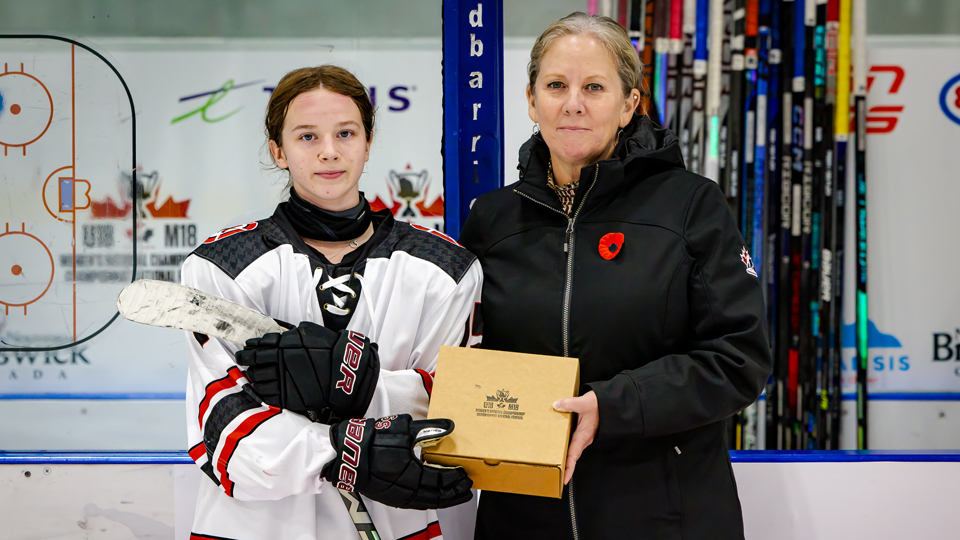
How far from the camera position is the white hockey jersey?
1.11 meters

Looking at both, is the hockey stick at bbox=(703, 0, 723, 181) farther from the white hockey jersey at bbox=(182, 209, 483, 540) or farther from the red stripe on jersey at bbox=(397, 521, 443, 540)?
the red stripe on jersey at bbox=(397, 521, 443, 540)

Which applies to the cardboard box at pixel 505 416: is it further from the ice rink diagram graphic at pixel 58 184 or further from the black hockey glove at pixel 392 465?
the ice rink diagram graphic at pixel 58 184

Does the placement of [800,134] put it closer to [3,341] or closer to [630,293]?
[630,293]

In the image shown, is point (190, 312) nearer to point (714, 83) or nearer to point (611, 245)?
point (611, 245)

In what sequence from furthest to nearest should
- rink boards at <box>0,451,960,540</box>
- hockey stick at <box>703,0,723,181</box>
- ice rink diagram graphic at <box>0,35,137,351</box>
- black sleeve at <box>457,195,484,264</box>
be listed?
ice rink diagram graphic at <box>0,35,137,351</box>, hockey stick at <box>703,0,723,181</box>, rink boards at <box>0,451,960,540</box>, black sleeve at <box>457,195,484,264</box>

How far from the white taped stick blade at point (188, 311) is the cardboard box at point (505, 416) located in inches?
13.5

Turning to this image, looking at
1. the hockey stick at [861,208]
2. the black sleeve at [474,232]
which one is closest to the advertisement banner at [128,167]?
the black sleeve at [474,232]

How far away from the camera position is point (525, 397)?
3.68 ft

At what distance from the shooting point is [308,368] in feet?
3.66

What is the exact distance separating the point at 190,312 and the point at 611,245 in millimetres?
772

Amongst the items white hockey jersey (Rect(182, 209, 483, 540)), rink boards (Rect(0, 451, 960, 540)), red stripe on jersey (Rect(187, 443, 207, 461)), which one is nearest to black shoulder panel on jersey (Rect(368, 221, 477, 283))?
white hockey jersey (Rect(182, 209, 483, 540))

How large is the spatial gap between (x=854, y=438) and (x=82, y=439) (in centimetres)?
334

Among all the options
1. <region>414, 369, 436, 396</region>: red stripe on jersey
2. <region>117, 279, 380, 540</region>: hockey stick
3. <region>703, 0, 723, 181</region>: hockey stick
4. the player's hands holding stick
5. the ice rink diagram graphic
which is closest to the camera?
<region>117, 279, 380, 540</region>: hockey stick

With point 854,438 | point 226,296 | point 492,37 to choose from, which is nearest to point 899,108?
point 854,438
